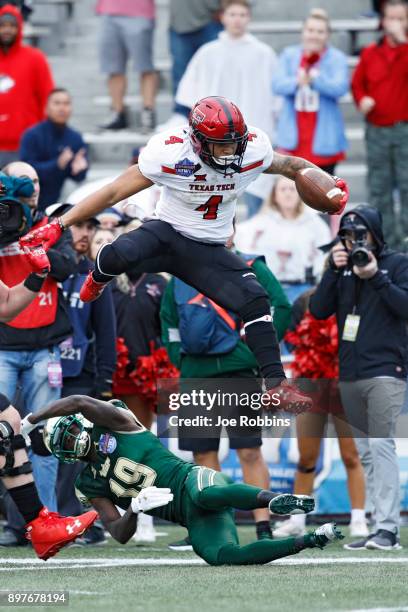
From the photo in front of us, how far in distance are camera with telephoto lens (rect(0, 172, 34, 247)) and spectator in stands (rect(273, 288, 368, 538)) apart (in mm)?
2174

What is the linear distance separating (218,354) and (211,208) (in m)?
1.37

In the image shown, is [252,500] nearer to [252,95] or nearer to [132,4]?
[252,95]

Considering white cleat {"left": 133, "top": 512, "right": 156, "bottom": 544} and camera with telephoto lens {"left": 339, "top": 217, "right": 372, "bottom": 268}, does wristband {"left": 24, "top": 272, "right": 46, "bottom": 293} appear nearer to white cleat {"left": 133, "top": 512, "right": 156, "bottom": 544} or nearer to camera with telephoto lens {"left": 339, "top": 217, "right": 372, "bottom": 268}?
camera with telephoto lens {"left": 339, "top": 217, "right": 372, "bottom": 268}

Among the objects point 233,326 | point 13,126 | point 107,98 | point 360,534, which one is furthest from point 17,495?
point 107,98

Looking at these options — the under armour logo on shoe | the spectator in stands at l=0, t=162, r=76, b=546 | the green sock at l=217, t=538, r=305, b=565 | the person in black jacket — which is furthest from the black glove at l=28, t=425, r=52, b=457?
the person in black jacket

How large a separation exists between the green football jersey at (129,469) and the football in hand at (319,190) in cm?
163

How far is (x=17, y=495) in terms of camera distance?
7918 millimetres

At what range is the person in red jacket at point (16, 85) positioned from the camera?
13.2 meters

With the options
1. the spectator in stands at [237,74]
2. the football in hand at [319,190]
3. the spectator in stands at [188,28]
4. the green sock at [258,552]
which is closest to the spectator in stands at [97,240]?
the football in hand at [319,190]

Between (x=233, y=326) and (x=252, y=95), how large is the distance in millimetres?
4416

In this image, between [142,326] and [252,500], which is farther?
[142,326]

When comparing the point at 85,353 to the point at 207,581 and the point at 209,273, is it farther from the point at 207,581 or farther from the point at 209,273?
the point at 207,581

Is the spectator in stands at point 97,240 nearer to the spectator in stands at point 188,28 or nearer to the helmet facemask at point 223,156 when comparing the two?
the helmet facemask at point 223,156

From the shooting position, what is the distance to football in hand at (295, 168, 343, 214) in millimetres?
8164
